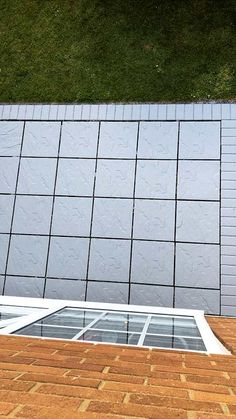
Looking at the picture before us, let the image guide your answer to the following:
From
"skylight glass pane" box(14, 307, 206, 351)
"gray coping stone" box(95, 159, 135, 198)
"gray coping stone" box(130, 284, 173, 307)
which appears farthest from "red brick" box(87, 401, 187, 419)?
"gray coping stone" box(95, 159, 135, 198)

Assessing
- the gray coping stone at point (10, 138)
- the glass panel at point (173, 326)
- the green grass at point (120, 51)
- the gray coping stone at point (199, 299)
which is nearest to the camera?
the glass panel at point (173, 326)

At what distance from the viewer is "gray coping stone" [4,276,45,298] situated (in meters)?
4.71

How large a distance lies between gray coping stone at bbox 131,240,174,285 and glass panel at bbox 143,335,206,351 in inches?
81.3

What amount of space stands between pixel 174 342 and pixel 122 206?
2649mm

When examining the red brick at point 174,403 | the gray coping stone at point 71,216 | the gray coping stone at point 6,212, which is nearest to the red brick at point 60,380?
the red brick at point 174,403

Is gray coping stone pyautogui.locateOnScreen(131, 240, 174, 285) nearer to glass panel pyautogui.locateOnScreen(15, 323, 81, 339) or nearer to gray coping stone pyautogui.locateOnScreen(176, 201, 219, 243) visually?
gray coping stone pyautogui.locateOnScreen(176, 201, 219, 243)

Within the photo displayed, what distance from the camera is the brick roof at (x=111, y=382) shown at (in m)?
1.16

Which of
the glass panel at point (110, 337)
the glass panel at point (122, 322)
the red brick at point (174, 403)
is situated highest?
the glass panel at point (122, 322)

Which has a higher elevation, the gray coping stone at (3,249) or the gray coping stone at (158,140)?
the gray coping stone at (158,140)

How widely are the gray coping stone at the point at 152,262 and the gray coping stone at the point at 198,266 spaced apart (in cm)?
10

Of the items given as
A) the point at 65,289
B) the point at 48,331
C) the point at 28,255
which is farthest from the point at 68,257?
the point at 48,331

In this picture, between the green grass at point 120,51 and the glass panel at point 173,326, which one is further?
the green grass at point 120,51

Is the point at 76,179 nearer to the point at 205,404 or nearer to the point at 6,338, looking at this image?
Answer: the point at 6,338

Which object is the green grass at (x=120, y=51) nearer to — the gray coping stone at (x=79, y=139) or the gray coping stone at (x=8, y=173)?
the gray coping stone at (x=79, y=139)
